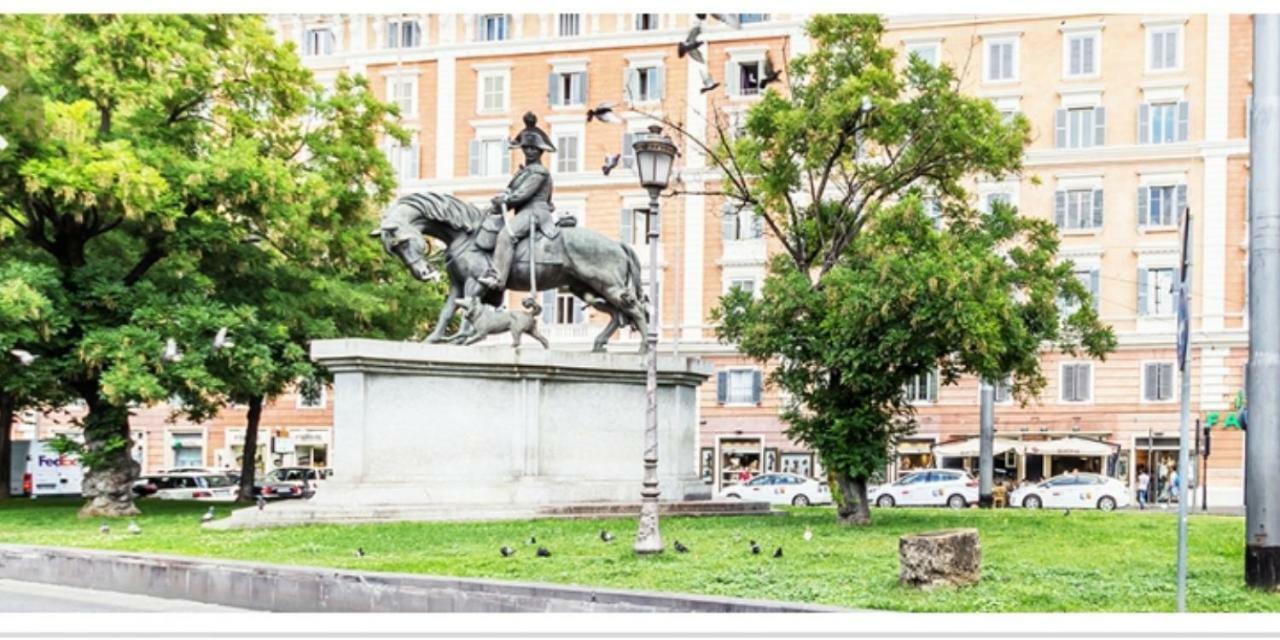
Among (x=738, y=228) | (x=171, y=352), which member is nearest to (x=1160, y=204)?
(x=738, y=228)

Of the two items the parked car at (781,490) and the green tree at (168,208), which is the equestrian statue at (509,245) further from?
the parked car at (781,490)

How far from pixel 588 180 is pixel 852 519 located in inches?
1828

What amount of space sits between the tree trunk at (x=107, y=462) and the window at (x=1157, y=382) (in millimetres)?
41581

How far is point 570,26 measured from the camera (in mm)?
72000

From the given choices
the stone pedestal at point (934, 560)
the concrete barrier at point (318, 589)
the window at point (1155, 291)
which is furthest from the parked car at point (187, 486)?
the stone pedestal at point (934, 560)

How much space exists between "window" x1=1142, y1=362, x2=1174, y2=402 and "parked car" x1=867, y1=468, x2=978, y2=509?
10.4 m

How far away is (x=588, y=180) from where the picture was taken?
7100cm

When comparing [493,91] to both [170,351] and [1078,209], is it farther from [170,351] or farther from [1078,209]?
[170,351]

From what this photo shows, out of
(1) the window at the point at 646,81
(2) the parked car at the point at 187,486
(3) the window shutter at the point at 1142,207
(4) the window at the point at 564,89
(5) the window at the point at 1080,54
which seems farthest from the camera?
(4) the window at the point at 564,89

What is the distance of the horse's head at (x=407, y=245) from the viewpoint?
25.8 m

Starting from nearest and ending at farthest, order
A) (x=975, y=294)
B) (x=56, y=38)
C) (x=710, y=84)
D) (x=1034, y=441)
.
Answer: (x=975, y=294), (x=710, y=84), (x=56, y=38), (x=1034, y=441)

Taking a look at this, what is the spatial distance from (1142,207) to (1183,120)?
142 inches

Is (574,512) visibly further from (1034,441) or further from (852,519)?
(1034,441)
